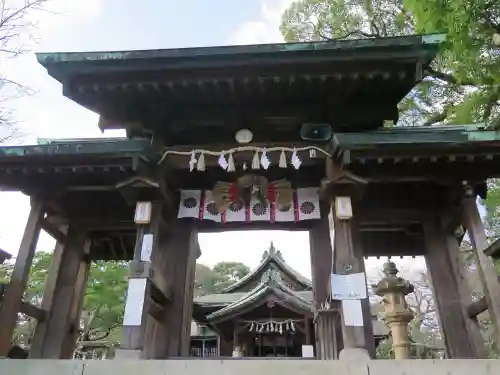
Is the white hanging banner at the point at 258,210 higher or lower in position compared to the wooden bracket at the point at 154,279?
higher

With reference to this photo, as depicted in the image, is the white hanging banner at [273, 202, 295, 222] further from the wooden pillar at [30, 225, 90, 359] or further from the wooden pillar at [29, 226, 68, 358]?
the wooden pillar at [29, 226, 68, 358]

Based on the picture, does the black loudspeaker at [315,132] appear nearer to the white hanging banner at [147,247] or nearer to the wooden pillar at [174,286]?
the wooden pillar at [174,286]

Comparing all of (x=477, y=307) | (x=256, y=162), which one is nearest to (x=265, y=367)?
(x=256, y=162)

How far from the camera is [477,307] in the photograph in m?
6.01

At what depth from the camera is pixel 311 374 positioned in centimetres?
480

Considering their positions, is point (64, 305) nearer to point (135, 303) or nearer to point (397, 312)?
point (135, 303)

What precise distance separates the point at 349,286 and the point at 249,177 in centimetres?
251

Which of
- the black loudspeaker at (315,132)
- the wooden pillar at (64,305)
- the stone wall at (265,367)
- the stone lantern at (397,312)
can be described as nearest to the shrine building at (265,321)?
the stone lantern at (397,312)

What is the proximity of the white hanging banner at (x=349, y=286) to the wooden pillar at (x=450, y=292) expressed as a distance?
1.94 meters

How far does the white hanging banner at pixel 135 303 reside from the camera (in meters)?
5.49

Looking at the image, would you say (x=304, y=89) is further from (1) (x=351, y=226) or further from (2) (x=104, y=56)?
(2) (x=104, y=56)

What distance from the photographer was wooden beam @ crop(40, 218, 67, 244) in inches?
290

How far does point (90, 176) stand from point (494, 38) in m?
8.88

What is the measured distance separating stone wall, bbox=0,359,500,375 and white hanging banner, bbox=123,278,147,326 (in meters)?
0.58
